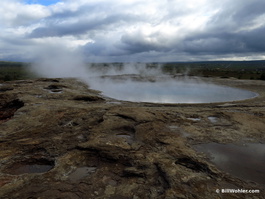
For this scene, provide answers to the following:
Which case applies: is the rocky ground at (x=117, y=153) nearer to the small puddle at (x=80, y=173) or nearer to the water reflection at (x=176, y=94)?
the small puddle at (x=80, y=173)

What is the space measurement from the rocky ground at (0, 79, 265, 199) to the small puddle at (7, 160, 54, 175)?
2 cm

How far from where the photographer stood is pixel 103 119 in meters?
8.20

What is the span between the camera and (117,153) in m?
5.50

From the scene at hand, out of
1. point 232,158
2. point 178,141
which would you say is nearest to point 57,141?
point 178,141

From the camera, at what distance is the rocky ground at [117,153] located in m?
4.07

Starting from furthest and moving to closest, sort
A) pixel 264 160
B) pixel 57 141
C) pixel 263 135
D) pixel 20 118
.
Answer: pixel 20 118
pixel 263 135
pixel 57 141
pixel 264 160

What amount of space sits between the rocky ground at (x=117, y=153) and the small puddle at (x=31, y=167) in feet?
0.07

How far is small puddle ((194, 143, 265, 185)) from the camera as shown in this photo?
4.66m

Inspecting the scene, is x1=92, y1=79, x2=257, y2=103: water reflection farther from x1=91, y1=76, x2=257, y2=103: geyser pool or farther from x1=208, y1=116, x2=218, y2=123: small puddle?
x1=208, y1=116, x2=218, y2=123: small puddle

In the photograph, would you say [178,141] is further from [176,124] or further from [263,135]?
[263,135]

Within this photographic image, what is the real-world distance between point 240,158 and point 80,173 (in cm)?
425

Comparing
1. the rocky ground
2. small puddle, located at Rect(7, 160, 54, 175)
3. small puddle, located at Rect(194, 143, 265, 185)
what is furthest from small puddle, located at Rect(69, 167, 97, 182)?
small puddle, located at Rect(194, 143, 265, 185)

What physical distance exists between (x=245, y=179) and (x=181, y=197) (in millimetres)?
1731

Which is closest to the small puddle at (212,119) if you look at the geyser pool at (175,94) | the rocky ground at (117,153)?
the rocky ground at (117,153)
